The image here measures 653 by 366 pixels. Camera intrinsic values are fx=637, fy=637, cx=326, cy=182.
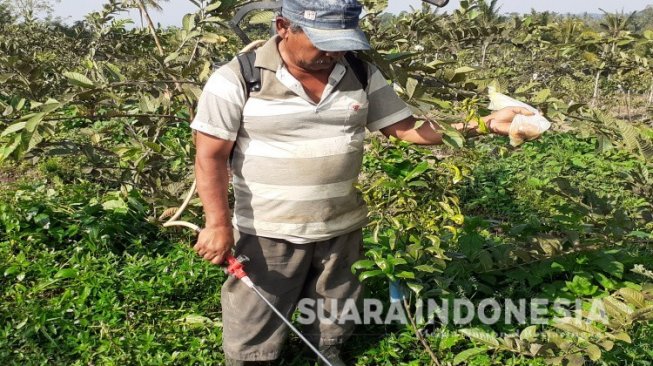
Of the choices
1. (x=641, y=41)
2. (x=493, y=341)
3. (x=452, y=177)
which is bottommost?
(x=493, y=341)

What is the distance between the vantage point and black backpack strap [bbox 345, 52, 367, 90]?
7.08ft

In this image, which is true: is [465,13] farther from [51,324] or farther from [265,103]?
[51,324]

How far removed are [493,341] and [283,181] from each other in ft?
2.84

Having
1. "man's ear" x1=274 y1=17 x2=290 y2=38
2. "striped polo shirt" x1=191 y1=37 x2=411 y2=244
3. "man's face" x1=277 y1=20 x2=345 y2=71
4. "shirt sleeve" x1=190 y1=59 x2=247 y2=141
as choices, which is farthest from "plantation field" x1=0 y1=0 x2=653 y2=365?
"shirt sleeve" x1=190 y1=59 x2=247 y2=141

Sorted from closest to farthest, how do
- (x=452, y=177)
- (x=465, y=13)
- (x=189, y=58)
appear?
(x=452, y=177)
(x=189, y=58)
(x=465, y=13)

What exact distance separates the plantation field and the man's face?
0.74 ft

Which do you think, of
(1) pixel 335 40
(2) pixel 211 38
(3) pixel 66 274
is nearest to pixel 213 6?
(2) pixel 211 38

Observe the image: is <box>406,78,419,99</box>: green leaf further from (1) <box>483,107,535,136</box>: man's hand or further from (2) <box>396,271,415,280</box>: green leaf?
(2) <box>396,271,415,280</box>: green leaf

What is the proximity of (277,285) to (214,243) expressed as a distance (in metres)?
0.33

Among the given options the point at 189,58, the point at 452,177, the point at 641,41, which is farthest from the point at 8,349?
the point at 641,41

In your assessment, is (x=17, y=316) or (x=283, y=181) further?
(x=17, y=316)

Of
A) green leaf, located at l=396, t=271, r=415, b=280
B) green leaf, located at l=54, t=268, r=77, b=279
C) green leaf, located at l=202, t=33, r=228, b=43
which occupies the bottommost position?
green leaf, located at l=54, t=268, r=77, b=279

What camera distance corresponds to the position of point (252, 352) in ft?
7.98

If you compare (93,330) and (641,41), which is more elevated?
(641,41)
